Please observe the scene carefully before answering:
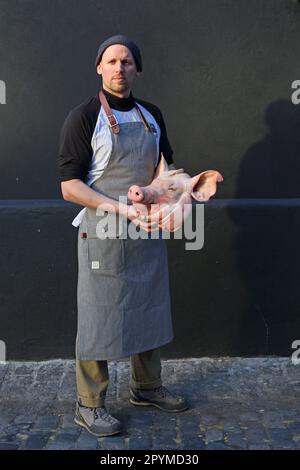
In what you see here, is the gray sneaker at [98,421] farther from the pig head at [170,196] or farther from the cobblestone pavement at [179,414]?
the pig head at [170,196]

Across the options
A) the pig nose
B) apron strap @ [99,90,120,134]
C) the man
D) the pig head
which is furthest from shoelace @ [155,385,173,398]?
apron strap @ [99,90,120,134]

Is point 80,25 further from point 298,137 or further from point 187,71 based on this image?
point 298,137

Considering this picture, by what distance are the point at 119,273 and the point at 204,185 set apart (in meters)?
0.66

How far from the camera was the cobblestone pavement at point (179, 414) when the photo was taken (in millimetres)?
3551

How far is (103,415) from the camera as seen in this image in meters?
3.65

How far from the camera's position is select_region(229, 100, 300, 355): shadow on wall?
4535 millimetres

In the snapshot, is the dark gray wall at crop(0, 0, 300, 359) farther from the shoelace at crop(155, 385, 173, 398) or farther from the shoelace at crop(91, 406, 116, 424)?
the shoelace at crop(91, 406, 116, 424)

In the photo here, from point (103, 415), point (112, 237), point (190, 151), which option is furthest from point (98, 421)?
point (190, 151)

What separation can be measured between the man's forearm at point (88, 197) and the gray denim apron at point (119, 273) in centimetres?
9

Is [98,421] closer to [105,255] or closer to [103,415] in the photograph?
[103,415]

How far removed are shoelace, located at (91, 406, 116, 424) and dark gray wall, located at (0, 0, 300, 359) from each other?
0.99m

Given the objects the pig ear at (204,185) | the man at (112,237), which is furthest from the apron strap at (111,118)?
the pig ear at (204,185)

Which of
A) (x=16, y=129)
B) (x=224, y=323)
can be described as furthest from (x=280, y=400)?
(x=16, y=129)

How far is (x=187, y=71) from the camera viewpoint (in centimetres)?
446
